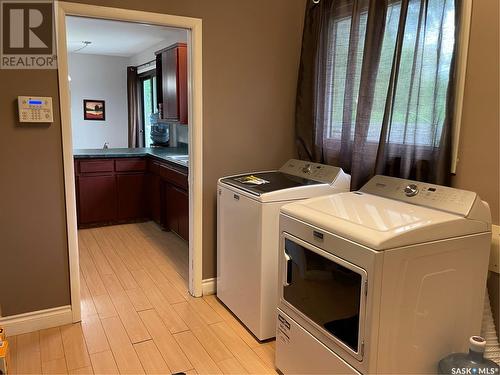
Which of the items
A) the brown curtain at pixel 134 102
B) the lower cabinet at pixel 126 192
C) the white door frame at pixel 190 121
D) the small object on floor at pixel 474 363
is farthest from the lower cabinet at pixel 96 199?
the small object on floor at pixel 474 363

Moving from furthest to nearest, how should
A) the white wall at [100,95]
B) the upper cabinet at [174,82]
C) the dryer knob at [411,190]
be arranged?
the white wall at [100,95] → the upper cabinet at [174,82] → the dryer knob at [411,190]

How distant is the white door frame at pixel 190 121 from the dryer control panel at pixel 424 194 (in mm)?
1220

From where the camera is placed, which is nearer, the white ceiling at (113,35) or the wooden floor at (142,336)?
the wooden floor at (142,336)

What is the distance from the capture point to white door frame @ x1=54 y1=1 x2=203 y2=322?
7.91 feet

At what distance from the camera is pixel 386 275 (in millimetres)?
1527

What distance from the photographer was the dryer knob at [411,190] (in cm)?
200

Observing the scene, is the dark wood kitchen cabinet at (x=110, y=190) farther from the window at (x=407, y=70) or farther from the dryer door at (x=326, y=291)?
the dryer door at (x=326, y=291)

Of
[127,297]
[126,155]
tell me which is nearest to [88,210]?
[126,155]

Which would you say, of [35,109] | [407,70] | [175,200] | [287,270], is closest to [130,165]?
[175,200]

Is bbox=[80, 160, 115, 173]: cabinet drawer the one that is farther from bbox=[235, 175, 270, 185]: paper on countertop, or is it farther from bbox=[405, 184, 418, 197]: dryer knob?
bbox=[405, 184, 418, 197]: dryer knob

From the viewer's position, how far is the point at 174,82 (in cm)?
425

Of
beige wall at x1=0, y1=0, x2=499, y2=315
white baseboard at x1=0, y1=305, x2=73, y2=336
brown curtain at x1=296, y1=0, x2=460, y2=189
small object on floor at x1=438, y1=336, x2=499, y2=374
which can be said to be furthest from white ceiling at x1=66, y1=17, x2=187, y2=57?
small object on floor at x1=438, y1=336, x2=499, y2=374

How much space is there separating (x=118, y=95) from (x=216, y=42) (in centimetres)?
572

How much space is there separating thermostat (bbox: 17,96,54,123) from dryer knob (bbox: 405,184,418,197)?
200cm
